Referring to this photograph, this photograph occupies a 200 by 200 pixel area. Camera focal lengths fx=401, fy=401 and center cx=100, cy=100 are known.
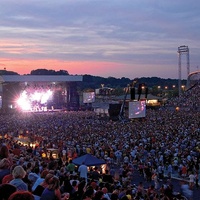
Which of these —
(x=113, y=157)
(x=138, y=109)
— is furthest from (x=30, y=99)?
(x=113, y=157)

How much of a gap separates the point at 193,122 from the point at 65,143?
31.4 feet

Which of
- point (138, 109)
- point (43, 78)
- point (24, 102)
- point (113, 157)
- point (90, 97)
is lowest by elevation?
point (113, 157)

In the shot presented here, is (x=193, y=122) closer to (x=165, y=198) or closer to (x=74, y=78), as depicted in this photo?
(x=165, y=198)

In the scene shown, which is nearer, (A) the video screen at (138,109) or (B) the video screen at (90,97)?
(A) the video screen at (138,109)

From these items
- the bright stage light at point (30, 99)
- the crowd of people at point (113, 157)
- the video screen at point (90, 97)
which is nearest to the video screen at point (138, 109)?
the crowd of people at point (113, 157)

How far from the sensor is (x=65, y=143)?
62.7 feet

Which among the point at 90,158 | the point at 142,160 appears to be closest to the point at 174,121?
the point at 142,160

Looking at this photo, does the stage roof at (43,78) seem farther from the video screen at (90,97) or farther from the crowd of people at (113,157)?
the crowd of people at (113,157)

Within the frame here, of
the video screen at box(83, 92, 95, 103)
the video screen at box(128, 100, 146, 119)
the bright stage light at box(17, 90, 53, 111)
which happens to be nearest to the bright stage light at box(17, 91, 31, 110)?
the bright stage light at box(17, 90, 53, 111)

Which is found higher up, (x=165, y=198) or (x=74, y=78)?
(x=74, y=78)

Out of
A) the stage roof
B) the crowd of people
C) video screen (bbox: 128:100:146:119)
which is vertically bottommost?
the crowd of people

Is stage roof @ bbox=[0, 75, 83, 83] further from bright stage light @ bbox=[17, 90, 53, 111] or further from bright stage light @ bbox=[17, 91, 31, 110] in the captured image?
bright stage light @ bbox=[17, 91, 31, 110]

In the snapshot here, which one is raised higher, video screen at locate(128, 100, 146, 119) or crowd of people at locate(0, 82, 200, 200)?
video screen at locate(128, 100, 146, 119)

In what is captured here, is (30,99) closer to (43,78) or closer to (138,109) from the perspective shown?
(43,78)
